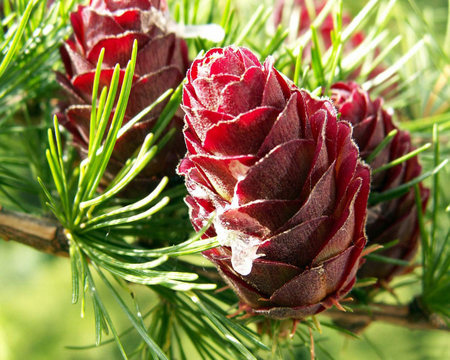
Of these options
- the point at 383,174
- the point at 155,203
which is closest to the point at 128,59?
the point at 155,203

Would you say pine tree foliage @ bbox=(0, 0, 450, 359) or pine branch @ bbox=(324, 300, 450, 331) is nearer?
pine tree foliage @ bbox=(0, 0, 450, 359)

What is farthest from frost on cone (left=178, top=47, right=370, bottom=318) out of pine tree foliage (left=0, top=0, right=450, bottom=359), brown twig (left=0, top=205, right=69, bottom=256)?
brown twig (left=0, top=205, right=69, bottom=256)

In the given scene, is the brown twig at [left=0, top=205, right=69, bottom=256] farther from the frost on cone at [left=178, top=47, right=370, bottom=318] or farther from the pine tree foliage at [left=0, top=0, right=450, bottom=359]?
the frost on cone at [left=178, top=47, right=370, bottom=318]

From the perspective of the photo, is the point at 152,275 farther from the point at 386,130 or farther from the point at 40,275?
the point at 40,275

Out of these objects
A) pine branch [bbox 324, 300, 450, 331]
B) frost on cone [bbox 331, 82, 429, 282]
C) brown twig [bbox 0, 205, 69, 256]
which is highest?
frost on cone [bbox 331, 82, 429, 282]

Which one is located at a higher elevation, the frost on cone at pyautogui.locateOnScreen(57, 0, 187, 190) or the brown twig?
the frost on cone at pyautogui.locateOnScreen(57, 0, 187, 190)

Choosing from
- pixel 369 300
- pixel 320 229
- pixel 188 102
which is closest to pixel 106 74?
pixel 188 102
